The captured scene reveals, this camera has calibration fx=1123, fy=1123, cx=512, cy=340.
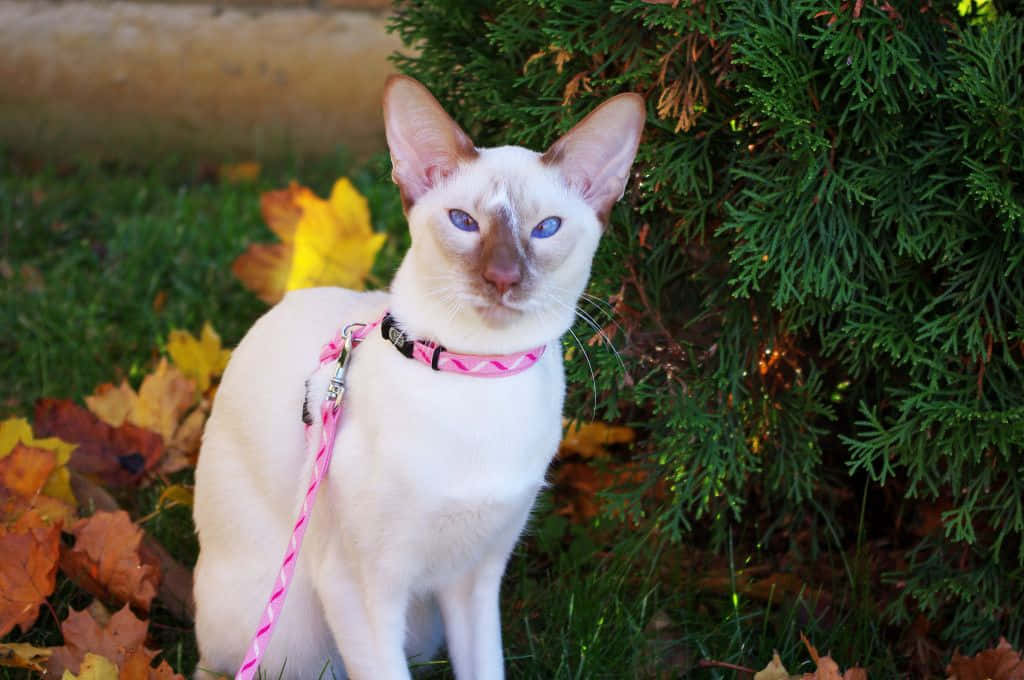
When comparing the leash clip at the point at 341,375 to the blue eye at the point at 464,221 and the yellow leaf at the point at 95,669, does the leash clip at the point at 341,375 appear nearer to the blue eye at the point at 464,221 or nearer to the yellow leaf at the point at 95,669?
the blue eye at the point at 464,221

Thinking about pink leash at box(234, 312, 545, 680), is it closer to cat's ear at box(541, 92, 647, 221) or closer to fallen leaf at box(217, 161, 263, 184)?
cat's ear at box(541, 92, 647, 221)

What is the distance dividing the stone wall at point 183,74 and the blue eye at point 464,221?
2.95 meters

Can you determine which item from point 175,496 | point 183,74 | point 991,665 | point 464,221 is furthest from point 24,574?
point 183,74

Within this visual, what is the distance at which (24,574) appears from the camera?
2096 mm

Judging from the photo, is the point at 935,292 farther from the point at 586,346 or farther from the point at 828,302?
the point at 586,346

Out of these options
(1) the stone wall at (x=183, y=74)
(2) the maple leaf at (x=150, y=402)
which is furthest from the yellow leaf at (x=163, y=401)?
(1) the stone wall at (x=183, y=74)

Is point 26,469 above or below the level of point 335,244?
below

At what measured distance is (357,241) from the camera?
3.22m

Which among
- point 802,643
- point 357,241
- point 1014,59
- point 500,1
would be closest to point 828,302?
point 1014,59

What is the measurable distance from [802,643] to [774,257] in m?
0.80

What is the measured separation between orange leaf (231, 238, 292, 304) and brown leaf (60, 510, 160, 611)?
3.99 ft

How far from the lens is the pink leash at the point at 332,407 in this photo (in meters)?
1.76

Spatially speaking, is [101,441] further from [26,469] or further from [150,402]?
[26,469]

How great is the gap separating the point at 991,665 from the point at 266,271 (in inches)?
87.0
